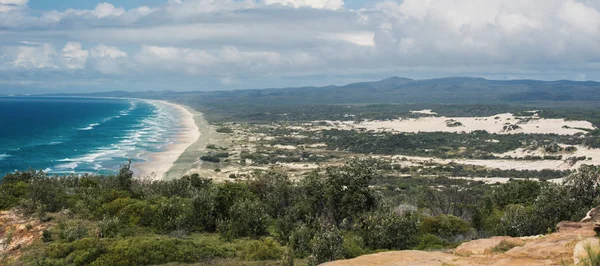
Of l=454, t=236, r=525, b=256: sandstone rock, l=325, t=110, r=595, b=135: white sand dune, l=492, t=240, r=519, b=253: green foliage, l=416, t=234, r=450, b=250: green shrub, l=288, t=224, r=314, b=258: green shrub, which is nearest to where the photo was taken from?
l=492, t=240, r=519, b=253: green foliage

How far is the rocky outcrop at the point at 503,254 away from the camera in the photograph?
1578 cm

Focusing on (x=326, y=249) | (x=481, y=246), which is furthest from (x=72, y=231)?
(x=481, y=246)

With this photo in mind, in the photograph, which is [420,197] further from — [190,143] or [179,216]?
[190,143]

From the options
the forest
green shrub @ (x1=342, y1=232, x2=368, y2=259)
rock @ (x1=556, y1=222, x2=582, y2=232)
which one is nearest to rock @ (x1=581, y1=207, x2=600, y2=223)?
rock @ (x1=556, y1=222, x2=582, y2=232)

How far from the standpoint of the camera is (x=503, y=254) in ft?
55.8

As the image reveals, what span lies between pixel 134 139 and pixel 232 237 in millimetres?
95885

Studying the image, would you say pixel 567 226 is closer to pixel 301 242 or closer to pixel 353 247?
pixel 353 247

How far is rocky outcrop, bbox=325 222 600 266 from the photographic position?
15.8 meters

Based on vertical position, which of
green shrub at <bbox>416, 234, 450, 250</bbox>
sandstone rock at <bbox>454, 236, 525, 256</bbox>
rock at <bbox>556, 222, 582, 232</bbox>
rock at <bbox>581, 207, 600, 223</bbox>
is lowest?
green shrub at <bbox>416, 234, 450, 250</bbox>

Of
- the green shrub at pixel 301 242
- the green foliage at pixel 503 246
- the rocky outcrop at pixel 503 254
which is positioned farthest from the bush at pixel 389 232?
the green foliage at pixel 503 246

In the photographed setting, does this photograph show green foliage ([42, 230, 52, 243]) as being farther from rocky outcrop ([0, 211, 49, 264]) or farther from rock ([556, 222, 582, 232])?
rock ([556, 222, 582, 232])

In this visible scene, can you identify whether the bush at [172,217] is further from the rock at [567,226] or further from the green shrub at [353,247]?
the rock at [567,226]

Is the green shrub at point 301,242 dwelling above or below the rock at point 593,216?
below

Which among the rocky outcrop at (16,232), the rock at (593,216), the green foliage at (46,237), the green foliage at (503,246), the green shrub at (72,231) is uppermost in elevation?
the rock at (593,216)
